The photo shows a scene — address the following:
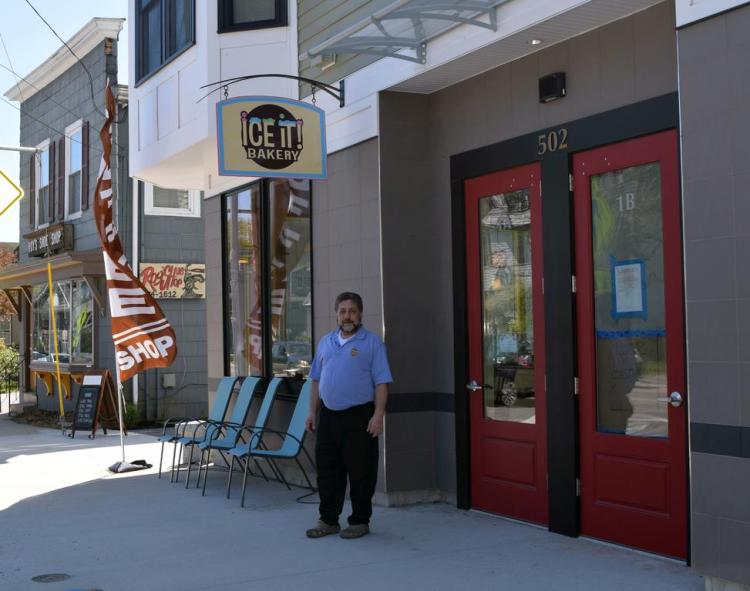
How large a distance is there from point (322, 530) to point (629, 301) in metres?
2.61

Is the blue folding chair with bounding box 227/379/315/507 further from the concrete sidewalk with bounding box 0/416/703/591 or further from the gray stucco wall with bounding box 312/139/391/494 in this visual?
the gray stucco wall with bounding box 312/139/391/494

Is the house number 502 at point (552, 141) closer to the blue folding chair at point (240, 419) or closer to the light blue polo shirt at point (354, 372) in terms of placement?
the light blue polo shirt at point (354, 372)

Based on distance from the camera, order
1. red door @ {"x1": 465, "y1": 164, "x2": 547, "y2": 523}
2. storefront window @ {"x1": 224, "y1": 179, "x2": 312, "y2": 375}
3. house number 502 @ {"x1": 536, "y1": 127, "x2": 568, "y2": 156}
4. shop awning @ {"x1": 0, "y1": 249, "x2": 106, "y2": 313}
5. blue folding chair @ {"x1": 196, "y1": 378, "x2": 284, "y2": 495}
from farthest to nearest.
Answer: shop awning @ {"x1": 0, "y1": 249, "x2": 106, "y2": 313}, storefront window @ {"x1": 224, "y1": 179, "x2": 312, "y2": 375}, blue folding chair @ {"x1": 196, "y1": 378, "x2": 284, "y2": 495}, red door @ {"x1": 465, "y1": 164, "x2": 547, "y2": 523}, house number 502 @ {"x1": 536, "y1": 127, "x2": 568, "y2": 156}

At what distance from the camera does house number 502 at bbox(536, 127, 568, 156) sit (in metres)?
6.70

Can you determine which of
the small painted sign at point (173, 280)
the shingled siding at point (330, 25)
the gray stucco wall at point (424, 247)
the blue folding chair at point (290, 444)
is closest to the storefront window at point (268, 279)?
the blue folding chair at point (290, 444)

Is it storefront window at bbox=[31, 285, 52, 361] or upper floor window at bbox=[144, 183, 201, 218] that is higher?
upper floor window at bbox=[144, 183, 201, 218]

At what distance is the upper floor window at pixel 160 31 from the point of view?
10.2 meters

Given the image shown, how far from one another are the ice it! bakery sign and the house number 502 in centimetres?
201

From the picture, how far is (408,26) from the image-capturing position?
7242mm

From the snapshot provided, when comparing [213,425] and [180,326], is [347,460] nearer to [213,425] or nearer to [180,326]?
[213,425]

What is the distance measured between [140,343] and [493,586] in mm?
6308

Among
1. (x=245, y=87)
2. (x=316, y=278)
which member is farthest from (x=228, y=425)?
(x=245, y=87)

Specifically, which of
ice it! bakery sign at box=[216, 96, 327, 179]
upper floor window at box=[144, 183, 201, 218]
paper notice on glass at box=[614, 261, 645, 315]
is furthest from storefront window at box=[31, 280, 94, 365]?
paper notice on glass at box=[614, 261, 645, 315]

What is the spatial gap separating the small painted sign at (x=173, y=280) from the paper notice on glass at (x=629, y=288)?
11.0m
